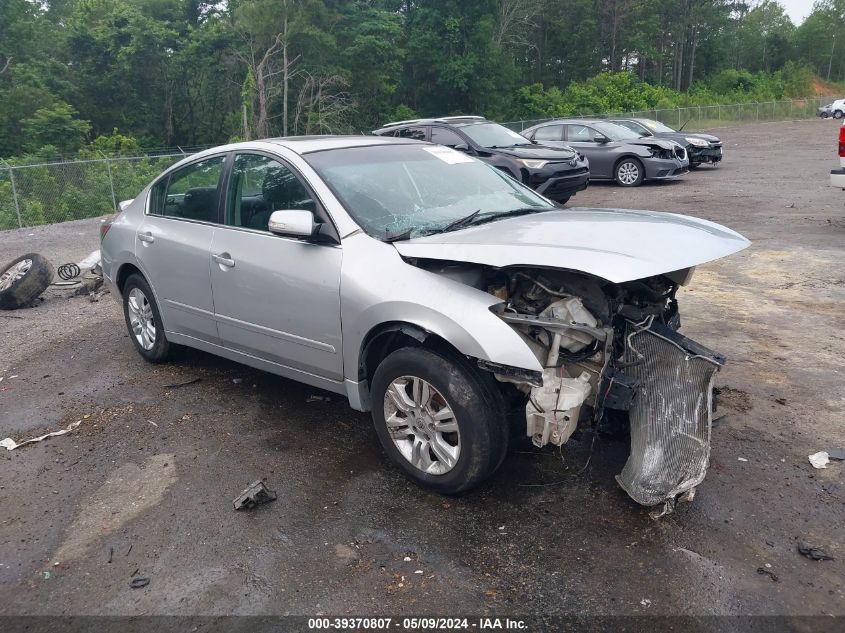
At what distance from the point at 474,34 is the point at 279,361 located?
46.8 metres

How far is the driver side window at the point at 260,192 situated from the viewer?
465cm

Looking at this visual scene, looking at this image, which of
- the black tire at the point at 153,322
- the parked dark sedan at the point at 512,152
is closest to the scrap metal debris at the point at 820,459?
the black tire at the point at 153,322

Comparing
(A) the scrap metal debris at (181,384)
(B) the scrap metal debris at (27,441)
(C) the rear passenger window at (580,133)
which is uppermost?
(C) the rear passenger window at (580,133)

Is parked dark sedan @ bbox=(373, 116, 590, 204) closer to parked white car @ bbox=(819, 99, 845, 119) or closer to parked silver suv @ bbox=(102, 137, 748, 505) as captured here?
parked silver suv @ bbox=(102, 137, 748, 505)

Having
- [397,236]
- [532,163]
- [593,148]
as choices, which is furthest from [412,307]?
[593,148]

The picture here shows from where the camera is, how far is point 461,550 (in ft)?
11.3

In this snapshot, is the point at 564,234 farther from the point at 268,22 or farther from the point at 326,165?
the point at 268,22

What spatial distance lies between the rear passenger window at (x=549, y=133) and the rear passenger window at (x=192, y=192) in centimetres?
1407

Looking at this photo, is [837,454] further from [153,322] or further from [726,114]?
[726,114]

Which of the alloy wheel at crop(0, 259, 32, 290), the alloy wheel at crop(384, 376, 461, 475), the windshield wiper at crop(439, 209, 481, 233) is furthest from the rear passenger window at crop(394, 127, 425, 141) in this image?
the alloy wheel at crop(384, 376, 461, 475)

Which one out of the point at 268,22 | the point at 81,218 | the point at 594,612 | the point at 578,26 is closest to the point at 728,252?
the point at 594,612

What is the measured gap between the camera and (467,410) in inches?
143

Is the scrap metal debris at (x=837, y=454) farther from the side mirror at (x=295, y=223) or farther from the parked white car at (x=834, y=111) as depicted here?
the parked white car at (x=834, y=111)

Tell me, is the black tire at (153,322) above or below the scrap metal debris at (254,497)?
above
